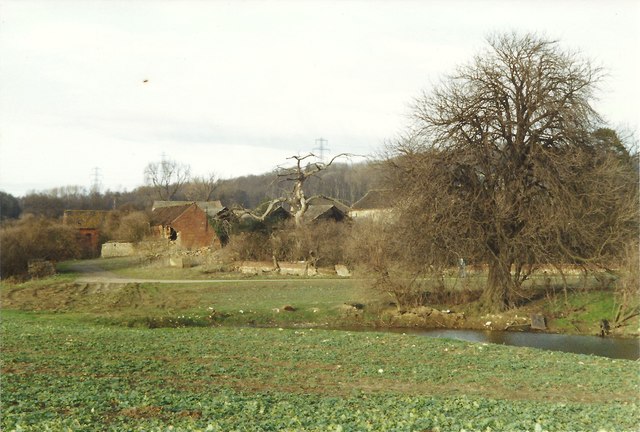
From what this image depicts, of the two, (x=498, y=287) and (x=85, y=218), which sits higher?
(x=85, y=218)

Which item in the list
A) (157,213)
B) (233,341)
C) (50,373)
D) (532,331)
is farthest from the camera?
(157,213)

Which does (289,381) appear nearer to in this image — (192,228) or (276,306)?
(276,306)

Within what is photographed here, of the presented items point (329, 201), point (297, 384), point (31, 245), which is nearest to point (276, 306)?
point (297, 384)

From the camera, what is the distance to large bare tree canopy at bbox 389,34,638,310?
105ft

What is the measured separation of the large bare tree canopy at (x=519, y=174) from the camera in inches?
1258

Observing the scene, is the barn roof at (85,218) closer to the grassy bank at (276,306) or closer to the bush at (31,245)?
the bush at (31,245)

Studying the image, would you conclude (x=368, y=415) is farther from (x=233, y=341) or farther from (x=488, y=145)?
(x=488, y=145)

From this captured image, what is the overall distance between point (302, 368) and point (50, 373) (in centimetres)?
675

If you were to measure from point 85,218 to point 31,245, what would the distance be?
3328cm

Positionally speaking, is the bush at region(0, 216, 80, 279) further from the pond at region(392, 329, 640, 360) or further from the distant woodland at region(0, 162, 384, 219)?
the distant woodland at region(0, 162, 384, 219)

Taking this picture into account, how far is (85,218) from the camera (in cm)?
8488

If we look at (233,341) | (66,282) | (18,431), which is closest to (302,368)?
(233,341)

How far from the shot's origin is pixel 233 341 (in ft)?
77.4

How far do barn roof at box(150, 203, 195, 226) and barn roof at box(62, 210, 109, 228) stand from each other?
7.80 metres
